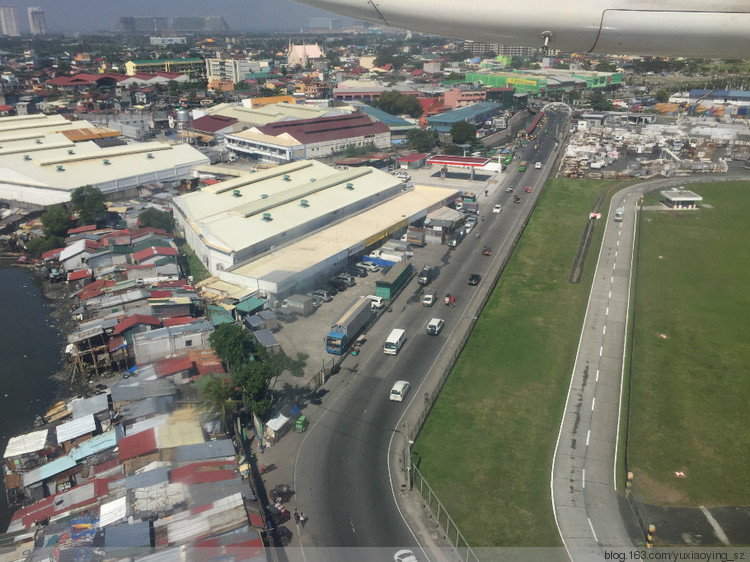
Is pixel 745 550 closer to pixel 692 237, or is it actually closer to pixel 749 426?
pixel 749 426

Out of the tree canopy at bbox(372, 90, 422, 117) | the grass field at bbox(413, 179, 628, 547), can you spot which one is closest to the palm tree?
the grass field at bbox(413, 179, 628, 547)

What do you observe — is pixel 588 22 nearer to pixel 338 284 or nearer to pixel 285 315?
pixel 285 315

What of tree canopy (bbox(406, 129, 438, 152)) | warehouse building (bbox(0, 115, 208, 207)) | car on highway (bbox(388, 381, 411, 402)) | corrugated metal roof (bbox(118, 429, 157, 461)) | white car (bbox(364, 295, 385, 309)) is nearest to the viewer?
corrugated metal roof (bbox(118, 429, 157, 461))

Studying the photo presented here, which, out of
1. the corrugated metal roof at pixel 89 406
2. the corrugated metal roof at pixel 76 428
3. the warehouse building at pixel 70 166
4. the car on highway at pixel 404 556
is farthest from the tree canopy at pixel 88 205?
the car on highway at pixel 404 556

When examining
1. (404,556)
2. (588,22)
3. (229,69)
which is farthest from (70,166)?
(229,69)

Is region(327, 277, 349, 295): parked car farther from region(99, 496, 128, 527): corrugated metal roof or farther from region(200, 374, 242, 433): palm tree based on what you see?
region(99, 496, 128, 527): corrugated metal roof

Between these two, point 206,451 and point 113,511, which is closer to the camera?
point 113,511

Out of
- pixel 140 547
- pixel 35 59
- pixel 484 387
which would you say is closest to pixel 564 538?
pixel 484 387
